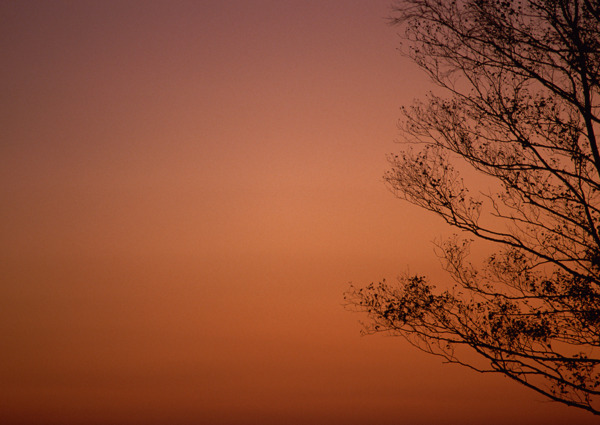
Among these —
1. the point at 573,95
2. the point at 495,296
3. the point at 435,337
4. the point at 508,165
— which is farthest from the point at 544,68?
the point at 435,337

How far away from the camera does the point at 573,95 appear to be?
11289mm

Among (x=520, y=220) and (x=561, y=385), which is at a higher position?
(x=520, y=220)

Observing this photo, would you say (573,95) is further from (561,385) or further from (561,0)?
(561,385)

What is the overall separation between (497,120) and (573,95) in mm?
1273

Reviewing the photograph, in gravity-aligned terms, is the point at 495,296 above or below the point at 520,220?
below

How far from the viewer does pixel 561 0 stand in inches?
441

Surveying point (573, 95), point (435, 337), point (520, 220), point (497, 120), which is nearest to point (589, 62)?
point (573, 95)

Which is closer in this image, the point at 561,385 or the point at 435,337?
the point at 561,385

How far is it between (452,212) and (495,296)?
5.15 ft

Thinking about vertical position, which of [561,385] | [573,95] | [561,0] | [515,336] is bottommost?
[561,385]

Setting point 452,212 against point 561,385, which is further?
point 452,212

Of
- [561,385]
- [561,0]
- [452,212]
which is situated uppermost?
[561,0]

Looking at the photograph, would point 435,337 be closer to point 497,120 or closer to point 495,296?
point 495,296

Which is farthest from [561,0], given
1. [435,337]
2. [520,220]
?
[435,337]
